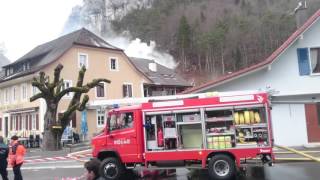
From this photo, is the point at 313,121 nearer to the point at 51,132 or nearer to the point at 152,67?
the point at 51,132

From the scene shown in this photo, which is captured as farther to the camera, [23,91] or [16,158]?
[23,91]

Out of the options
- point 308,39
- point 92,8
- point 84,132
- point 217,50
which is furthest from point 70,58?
point 92,8

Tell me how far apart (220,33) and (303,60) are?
6601 centimetres

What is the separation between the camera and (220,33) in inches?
3401

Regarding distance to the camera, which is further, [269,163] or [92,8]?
[92,8]

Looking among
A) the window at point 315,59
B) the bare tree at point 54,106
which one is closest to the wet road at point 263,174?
the window at point 315,59

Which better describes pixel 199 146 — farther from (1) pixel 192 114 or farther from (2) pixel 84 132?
(2) pixel 84 132

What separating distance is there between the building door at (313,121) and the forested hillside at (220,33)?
191ft

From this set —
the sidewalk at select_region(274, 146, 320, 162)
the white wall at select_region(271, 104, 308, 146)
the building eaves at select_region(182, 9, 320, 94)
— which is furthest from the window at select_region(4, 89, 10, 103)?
the sidewalk at select_region(274, 146, 320, 162)

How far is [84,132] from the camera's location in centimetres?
3884

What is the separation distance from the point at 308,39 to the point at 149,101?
10297mm

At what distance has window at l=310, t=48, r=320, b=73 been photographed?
21.5 metres

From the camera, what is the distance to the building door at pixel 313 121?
21.9 metres

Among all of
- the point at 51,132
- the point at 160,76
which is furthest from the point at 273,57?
the point at 160,76
